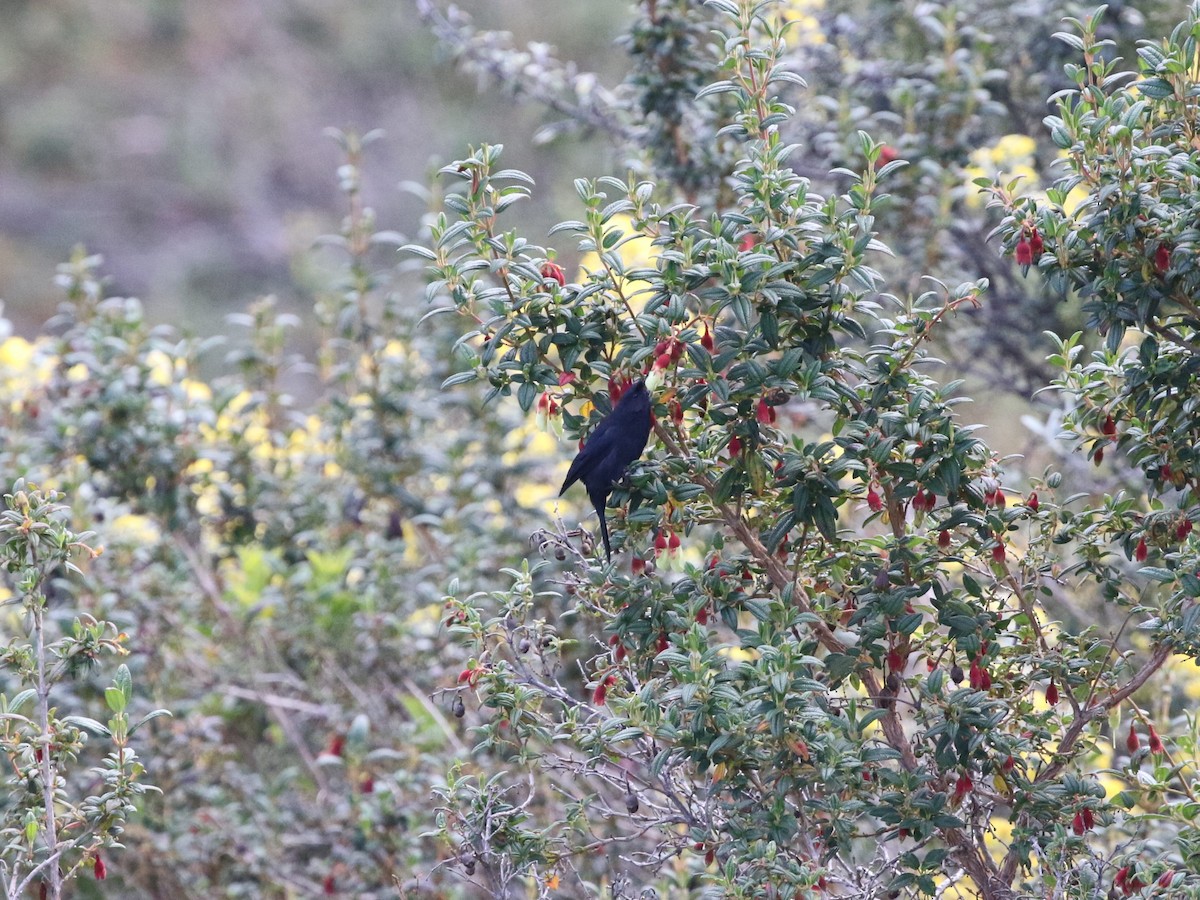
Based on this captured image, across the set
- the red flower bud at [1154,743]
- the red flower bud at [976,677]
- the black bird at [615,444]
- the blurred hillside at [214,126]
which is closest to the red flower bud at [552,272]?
the black bird at [615,444]

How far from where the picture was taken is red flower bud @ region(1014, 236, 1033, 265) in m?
2.08

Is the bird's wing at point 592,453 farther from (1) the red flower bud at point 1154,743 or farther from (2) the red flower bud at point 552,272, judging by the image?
(1) the red flower bud at point 1154,743

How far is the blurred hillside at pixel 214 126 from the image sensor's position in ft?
49.9

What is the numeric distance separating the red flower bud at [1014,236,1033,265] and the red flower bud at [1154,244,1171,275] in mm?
201

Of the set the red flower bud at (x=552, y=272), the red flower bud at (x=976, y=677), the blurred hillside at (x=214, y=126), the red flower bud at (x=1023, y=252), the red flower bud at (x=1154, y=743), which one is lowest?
the red flower bud at (x=1154, y=743)

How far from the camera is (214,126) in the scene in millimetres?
16422

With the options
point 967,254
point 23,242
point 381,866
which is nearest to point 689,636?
point 381,866

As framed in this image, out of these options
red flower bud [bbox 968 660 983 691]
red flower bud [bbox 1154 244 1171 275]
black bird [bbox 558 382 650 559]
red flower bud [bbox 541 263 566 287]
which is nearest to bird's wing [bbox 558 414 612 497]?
black bird [bbox 558 382 650 559]

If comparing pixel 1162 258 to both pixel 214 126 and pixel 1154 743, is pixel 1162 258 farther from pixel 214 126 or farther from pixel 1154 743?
pixel 214 126

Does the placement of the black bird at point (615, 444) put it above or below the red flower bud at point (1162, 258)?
below

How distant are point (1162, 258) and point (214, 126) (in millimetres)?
16132

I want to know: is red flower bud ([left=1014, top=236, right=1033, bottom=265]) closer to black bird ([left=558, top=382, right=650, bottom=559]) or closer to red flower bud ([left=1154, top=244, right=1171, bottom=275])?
red flower bud ([left=1154, top=244, right=1171, bottom=275])

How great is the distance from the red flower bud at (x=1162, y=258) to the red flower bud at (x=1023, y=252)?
201mm

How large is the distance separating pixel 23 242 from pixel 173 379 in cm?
1304
